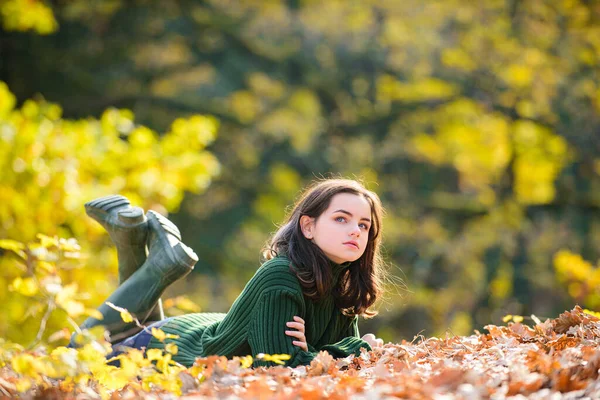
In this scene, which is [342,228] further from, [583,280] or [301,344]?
[583,280]

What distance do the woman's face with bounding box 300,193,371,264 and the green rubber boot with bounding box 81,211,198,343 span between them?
0.69m

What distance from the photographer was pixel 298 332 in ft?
8.97

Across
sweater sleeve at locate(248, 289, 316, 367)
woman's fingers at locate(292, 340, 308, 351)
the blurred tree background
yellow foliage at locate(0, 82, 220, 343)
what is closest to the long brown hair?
sweater sleeve at locate(248, 289, 316, 367)

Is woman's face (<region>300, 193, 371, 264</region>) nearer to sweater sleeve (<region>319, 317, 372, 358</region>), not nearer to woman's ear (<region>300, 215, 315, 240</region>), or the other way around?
woman's ear (<region>300, 215, 315, 240</region>)

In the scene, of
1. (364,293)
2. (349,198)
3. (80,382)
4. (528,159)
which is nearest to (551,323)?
(364,293)

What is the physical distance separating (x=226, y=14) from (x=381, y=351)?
9964 millimetres

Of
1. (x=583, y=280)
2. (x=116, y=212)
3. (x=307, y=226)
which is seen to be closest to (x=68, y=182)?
(x=116, y=212)

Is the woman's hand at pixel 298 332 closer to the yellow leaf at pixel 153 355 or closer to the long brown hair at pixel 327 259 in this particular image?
the long brown hair at pixel 327 259

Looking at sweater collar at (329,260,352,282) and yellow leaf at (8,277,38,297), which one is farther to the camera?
sweater collar at (329,260,352,282)

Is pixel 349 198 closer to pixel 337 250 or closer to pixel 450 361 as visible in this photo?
pixel 337 250

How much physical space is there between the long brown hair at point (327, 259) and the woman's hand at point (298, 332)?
0.54 ft

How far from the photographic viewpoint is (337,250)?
9.73 feet

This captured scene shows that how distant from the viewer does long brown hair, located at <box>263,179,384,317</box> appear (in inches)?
116

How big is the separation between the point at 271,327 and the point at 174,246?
89cm
